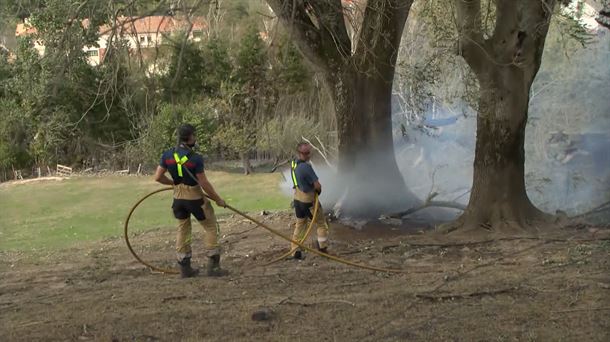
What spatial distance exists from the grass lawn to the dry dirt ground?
9.43 meters

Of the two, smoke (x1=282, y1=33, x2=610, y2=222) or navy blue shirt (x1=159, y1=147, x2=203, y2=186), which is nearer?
navy blue shirt (x1=159, y1=147, x2=203, y2=186)

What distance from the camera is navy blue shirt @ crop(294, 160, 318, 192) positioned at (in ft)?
26.0

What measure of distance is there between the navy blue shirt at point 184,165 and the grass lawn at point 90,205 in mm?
9788

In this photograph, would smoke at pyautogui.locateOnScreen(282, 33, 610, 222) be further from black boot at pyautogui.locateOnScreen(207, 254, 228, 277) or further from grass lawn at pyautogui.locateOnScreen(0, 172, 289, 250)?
grass lawn at pyautogui.locateOnScreen(0, 172, 289, 250)

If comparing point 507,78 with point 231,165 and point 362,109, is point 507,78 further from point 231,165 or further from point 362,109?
point 231,165

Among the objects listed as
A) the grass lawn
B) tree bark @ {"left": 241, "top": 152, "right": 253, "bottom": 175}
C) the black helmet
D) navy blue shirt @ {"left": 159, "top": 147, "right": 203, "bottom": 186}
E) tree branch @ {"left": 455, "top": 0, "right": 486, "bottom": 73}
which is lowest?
the grass lawn

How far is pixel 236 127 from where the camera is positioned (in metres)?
35.9

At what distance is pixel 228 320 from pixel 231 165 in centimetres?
3404

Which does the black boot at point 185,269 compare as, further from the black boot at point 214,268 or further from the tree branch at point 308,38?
the tree branch at point 308,38

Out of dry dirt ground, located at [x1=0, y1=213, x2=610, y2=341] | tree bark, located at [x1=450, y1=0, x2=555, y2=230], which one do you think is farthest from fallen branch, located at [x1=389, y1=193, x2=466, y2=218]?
dry dirt ground, located at [x1=0, y1=213, x2=610, y2=341]

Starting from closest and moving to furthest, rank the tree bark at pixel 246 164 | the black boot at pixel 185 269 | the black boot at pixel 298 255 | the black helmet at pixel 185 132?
the black helmet at pixel 185 132
the black boot at pixel 185 269
the black boot at pixel 298 255
the tree bark at pixel 246 164

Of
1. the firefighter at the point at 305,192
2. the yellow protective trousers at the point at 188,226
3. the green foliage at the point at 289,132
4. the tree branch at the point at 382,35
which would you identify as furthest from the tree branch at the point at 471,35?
the green foliage at the point at 289,132

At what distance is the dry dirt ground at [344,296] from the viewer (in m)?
4.97

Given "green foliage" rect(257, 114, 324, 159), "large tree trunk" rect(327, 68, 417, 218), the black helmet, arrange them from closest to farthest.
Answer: the black helmet
"large tree trunk" rect(327, 68, 417, 218)
"green foliage" rect(257, 114, 324, 159)
